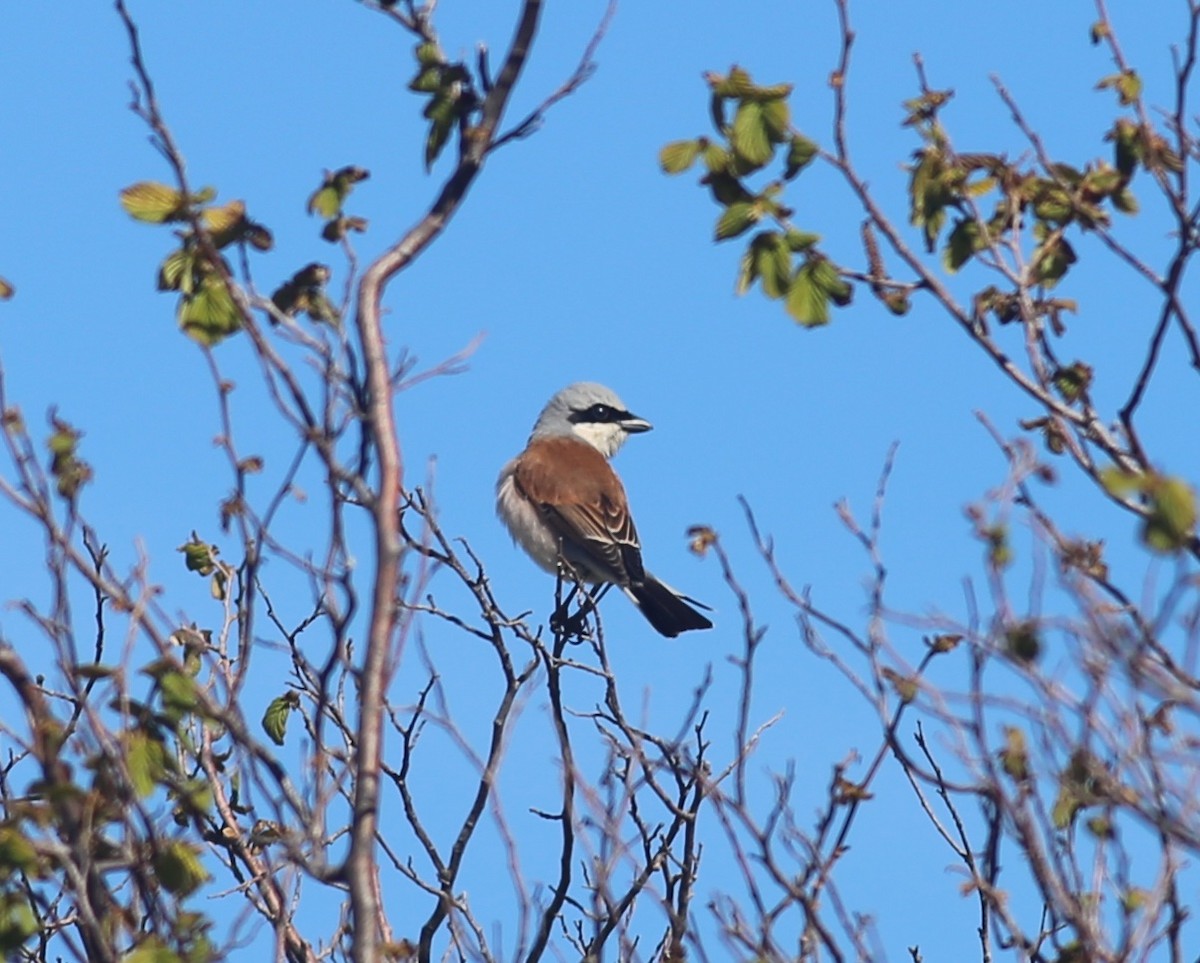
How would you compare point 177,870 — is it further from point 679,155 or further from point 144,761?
point 679,155

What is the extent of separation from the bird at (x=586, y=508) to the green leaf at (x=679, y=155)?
4.53m

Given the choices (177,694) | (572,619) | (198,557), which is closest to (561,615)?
(572,619)

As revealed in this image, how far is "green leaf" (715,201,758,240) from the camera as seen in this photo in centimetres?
347

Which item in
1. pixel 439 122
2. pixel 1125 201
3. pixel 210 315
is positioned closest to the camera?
pixel 439 122

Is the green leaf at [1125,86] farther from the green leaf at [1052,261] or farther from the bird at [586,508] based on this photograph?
the bird at [586,508]

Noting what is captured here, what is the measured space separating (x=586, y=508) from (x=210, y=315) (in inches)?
220

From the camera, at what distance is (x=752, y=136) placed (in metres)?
3.45

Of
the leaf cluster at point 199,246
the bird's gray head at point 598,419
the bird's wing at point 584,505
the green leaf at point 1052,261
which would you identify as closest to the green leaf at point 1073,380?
the green leaf at point 1052,261

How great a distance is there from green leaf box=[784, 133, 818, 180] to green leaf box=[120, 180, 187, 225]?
3.84 ft

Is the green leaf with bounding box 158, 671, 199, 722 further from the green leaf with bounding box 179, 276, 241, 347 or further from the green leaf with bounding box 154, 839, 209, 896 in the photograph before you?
the green leaf with bounding box 179, 276, 241, 347

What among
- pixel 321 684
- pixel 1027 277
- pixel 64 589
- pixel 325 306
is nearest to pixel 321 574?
pixel 321 684

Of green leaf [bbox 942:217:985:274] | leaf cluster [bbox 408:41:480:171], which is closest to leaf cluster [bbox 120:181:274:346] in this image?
leaf cluster [bbox 408:41:480:171]

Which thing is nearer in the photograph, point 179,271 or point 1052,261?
point 179,271

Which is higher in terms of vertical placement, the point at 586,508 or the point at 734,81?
the point at 586,508
